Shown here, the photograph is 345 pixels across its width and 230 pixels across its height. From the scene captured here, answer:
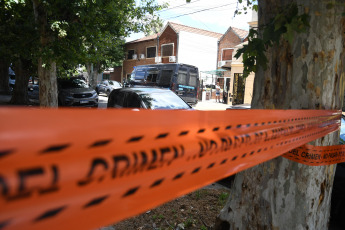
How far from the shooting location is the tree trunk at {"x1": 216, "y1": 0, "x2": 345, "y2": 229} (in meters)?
1.99

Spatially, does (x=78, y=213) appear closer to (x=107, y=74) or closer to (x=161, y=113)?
(x=161, y=113)

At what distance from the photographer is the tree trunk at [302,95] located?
199 centimetres

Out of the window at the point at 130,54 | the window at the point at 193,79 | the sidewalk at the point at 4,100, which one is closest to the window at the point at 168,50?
the window at the point at 130,54

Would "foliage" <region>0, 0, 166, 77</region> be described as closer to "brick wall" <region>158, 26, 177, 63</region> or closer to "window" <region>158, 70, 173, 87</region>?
"window" <region>158, 70, 173, 87</region>

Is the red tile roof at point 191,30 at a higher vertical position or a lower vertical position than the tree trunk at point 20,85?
higher

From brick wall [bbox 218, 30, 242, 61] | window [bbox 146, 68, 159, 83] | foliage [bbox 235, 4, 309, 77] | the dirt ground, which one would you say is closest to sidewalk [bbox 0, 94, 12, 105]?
window [bbox 146, 68, 159, 83]

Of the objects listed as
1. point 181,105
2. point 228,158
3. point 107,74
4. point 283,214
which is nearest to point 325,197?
point 283,214

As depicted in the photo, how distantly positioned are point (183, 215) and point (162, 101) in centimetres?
374

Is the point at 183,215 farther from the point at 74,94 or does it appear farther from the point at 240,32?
the point at 240,32

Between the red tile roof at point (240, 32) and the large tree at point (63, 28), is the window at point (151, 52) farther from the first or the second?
the large tree at point (63, 28)

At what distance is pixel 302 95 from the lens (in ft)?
6.69

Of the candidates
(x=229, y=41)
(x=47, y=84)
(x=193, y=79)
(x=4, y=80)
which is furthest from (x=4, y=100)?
(x=229, y=41)

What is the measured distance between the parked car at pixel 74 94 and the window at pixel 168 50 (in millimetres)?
18155

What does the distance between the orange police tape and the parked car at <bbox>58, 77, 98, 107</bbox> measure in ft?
39.0
